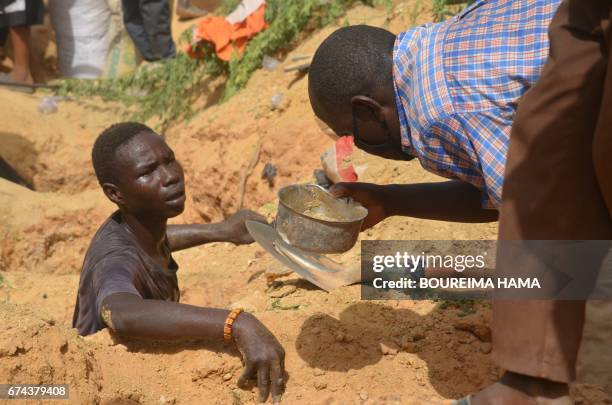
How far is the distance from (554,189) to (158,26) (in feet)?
23.6

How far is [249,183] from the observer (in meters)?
5.48

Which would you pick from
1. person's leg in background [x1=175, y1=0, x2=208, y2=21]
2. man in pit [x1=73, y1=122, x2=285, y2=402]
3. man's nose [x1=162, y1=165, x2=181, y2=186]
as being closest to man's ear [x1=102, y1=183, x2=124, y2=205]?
man in pit [x1=73, y1=122, x2=285, y2=402]

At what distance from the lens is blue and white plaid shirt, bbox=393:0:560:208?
1909mm

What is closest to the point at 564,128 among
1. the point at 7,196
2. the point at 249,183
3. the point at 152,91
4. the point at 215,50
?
the point at 249,183

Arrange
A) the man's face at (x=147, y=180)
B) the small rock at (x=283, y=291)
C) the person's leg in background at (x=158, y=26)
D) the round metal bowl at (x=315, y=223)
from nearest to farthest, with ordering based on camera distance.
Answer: the round metal bowl at (x=315, y=223) → the small rock at (x=283, y=291) → the man's face at (x=147, y=180) → the person's leg in background at (x=158, y=26)

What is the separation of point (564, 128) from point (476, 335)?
121 cm

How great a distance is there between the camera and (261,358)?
7.84 ft

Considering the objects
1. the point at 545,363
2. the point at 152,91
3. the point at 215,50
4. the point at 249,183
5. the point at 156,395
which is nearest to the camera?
the point at 545,363

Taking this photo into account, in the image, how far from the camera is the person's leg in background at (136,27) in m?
8.53

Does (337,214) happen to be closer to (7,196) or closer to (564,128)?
(564,128)

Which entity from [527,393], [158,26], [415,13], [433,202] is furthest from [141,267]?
[158,26]

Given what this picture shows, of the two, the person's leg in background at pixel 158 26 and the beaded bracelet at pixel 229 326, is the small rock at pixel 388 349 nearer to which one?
the beaded bracelet at pixel 229 326

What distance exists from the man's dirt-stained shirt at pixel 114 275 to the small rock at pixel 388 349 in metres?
1.00

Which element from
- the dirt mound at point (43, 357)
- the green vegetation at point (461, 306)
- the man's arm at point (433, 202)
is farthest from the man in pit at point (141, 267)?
the green vegetation at point (461, 306)
